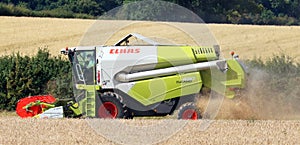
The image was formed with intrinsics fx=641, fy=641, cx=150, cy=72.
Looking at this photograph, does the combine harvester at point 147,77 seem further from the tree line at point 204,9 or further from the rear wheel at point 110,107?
the tree line at point 204,9

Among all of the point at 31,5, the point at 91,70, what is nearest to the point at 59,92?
the point at 91,70

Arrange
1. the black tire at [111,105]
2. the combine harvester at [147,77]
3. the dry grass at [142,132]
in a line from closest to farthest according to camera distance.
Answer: the dry grass at [142,132] < the combine harvester at [147,77] < the black tire at [111,105]

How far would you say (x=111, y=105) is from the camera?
14430 millimetres

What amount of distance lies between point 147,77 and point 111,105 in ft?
3.48

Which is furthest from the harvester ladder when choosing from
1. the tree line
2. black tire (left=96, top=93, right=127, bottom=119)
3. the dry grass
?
the tree line

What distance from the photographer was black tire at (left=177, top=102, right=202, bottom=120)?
14305 millimetres

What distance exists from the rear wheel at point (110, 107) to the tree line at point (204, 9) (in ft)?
95.8

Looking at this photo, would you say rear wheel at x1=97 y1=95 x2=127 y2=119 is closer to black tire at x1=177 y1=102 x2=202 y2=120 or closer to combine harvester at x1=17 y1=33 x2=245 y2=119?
combine harvester at x1=17 y1=33 x2=245 y2=119

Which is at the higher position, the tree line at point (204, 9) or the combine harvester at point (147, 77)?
the combine harvester at point (147, 77)

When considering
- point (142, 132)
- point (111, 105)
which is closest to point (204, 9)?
point (111, 105)

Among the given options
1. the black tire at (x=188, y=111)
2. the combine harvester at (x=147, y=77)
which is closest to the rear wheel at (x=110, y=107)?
the combine harvester at (x=147, y=77)

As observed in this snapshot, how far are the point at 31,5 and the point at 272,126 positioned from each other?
173 feet

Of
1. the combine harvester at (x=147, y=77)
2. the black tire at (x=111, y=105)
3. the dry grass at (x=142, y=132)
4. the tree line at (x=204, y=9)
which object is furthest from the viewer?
the tree line at (x=204, y=9)

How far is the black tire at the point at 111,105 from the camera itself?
14.3 metres
